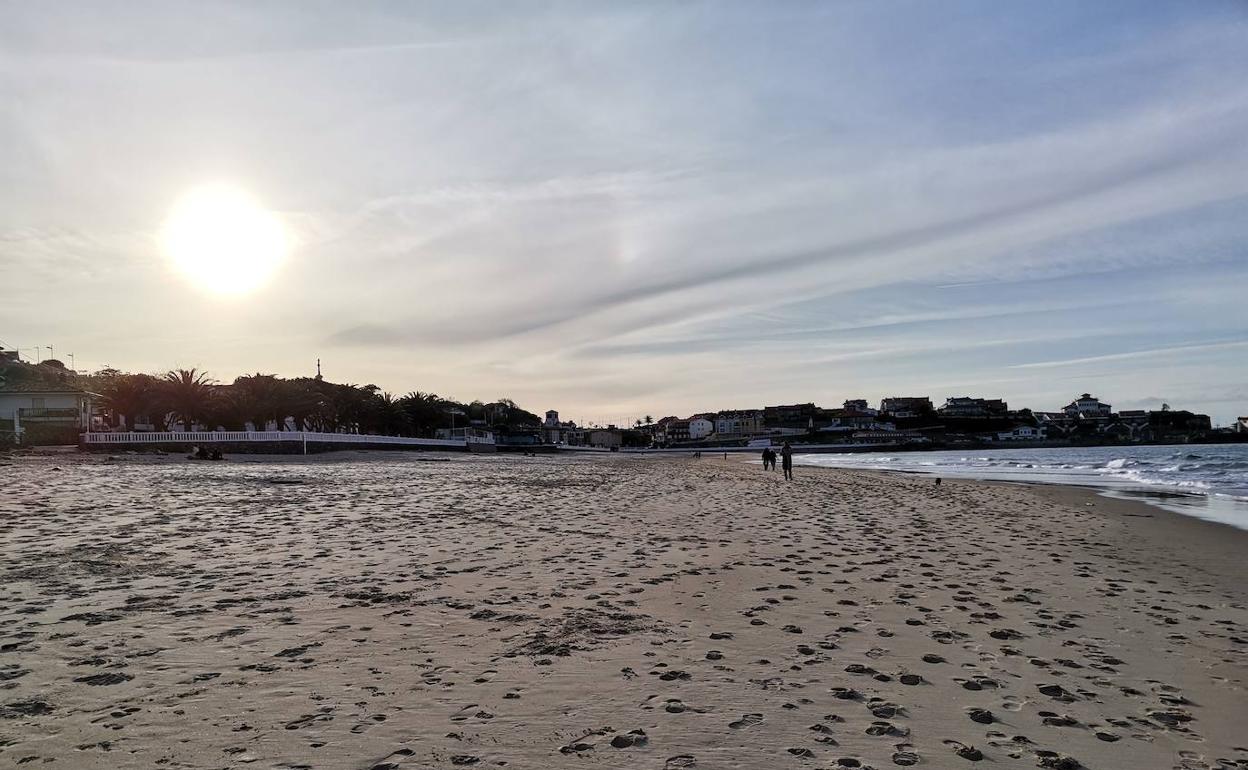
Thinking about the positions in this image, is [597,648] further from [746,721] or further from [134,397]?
[134,397]

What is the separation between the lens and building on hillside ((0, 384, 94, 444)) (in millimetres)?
61469

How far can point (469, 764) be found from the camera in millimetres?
4488

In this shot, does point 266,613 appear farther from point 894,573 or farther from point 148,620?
point 894,573

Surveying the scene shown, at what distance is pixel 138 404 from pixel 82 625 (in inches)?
2258

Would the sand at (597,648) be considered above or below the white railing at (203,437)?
below

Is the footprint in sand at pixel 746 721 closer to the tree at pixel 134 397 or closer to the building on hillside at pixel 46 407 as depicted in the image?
the tree at pixel 134 397

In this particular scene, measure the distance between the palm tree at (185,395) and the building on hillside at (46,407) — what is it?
429 inches

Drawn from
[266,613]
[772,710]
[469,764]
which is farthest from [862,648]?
[266,613]

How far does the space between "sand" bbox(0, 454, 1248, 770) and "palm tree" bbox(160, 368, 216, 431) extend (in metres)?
45.5

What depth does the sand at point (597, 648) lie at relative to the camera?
484 centimetres

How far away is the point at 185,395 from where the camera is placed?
183ft

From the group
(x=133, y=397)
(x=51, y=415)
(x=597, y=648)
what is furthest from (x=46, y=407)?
(x=597, y=648)

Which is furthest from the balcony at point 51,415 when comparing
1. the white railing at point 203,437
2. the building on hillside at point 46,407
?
the white railing at point 203,437

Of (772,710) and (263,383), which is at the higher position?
(263,383)
